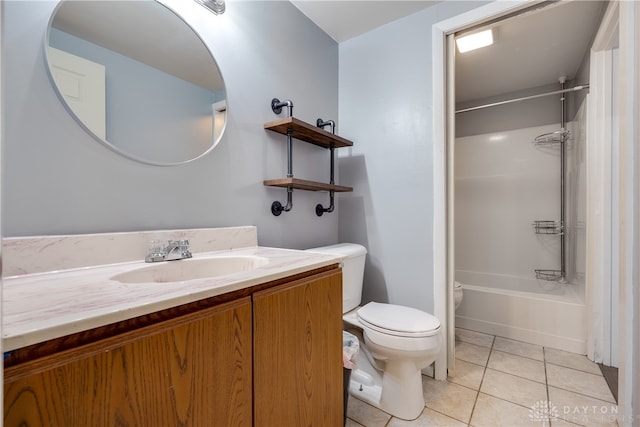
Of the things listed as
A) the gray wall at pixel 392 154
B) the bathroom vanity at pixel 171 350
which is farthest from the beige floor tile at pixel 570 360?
the bathroom vanity at pixel 171 350

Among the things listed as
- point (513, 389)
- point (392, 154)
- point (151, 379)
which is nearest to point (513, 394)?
point (513, 389)

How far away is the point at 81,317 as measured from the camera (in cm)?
46

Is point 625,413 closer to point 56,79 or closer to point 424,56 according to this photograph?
point 424,56

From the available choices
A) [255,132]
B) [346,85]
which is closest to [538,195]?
[346,85]

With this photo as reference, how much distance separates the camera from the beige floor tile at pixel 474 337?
2.03 m

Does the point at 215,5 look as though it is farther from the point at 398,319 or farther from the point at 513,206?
the point at 513,206

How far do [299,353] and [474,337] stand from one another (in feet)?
6.12

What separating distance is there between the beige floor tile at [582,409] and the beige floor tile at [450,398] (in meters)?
0.38

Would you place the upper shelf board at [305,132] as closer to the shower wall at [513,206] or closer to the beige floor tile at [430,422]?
the beige floor tile at [430,422]

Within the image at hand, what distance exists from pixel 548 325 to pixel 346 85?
2.24m

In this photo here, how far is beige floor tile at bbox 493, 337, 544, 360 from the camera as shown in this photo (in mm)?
1865

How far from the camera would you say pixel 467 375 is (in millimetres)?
1646

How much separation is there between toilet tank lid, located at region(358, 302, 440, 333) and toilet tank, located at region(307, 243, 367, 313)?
0.11 metres

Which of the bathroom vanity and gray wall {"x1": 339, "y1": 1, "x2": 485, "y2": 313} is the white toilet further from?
the bathroom vanity
